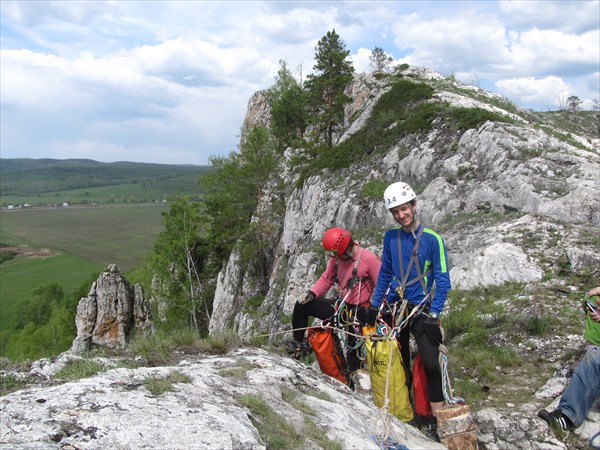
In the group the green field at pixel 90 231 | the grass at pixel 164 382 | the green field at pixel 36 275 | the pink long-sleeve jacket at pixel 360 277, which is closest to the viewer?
the grass at pixel 164 382

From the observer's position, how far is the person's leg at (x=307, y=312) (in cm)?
668

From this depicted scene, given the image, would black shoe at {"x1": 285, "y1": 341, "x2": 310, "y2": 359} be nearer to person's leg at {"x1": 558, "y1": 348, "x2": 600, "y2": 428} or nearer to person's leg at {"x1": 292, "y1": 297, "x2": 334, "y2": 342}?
person's leg at {"x1": 292, "y1": 297, "x2": 334, "y2": 342}

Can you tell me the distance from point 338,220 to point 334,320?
42.8 ft

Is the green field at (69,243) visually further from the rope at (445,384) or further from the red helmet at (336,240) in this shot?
the rope at (445,384)

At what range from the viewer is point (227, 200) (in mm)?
34000

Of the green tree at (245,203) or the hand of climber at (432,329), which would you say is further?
the green tree at (245,203)

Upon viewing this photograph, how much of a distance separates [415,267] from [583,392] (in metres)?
2.51

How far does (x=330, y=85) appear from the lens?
30672 millimetres

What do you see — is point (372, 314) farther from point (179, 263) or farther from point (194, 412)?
point (179, 263)

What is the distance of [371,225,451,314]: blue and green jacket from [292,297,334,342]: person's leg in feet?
3.25

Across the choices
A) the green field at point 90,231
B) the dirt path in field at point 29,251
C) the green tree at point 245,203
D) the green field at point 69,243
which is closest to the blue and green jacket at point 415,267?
the green tree at point 245,203

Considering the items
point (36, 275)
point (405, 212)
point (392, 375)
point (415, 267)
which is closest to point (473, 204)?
point (415, 267)

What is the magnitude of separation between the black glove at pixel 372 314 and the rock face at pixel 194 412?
3.88ft

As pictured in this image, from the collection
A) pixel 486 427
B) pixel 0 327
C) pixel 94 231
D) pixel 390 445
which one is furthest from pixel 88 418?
pixel 94 231
